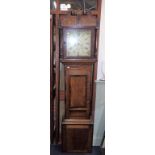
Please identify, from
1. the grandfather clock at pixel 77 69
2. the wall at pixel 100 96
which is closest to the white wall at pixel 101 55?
the wall at pixel 100 96

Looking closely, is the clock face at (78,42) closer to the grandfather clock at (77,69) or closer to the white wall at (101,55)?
the grandfather clock at (77,69)

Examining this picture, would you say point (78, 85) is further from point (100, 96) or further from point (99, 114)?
point (99, 114)

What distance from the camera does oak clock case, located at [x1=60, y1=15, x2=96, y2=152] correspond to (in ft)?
6.31

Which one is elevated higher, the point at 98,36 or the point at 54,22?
the point at 54,22

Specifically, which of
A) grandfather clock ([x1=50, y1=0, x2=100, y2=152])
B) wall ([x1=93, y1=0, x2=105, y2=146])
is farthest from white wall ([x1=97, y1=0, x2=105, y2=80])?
grandfather clock ([x1=50, y1=0, x2=100, y2=152])

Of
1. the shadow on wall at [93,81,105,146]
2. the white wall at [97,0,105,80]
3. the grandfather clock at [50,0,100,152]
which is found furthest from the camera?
the shadow on wall at [93,81,105,146]

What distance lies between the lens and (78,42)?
196cm

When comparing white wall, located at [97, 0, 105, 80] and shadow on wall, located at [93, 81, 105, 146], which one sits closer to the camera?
white wall, located at [97, 0, 105, 80]

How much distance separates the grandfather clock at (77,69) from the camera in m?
1.92

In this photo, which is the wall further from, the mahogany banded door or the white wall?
the mahogany banded door
